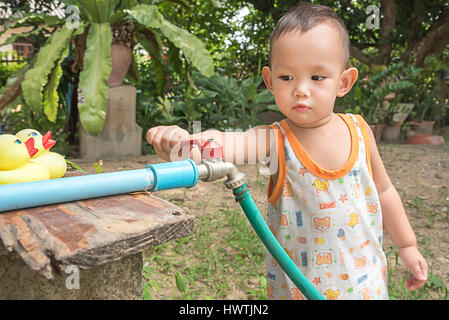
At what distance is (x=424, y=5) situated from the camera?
20.6 feet

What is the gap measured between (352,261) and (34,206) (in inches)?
30.9

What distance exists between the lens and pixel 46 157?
86 centimetres

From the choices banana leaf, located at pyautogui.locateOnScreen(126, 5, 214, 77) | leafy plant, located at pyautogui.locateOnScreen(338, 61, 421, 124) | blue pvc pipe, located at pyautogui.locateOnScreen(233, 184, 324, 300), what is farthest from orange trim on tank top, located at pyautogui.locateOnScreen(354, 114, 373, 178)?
leafy plant, located at pyautogui.locateOnScreen(338, 61, 421, 124)

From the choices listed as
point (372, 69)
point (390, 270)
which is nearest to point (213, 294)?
point (390, 270)

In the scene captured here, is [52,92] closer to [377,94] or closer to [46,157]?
[46,157]

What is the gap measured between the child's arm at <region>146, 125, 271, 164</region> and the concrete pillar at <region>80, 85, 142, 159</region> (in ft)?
10.5

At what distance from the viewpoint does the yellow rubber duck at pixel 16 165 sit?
0.77 m

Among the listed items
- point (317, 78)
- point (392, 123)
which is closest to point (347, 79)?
point (317, 78)

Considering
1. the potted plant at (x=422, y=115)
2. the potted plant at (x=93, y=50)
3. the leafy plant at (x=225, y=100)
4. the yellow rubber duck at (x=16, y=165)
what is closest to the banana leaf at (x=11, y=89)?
the potted plant at (x=93, y=50)

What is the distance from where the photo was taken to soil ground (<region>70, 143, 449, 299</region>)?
2.36 meters

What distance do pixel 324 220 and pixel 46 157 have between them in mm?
686

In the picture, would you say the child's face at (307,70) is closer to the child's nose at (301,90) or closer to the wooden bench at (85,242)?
the child's nose at (301,90)

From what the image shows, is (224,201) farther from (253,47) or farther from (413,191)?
(253,47)

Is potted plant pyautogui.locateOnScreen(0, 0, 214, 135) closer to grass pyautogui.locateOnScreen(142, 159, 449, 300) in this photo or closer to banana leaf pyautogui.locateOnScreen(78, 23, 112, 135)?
banana leaf pyautogui.locateOnScreen(78, 23, 112, 135)
